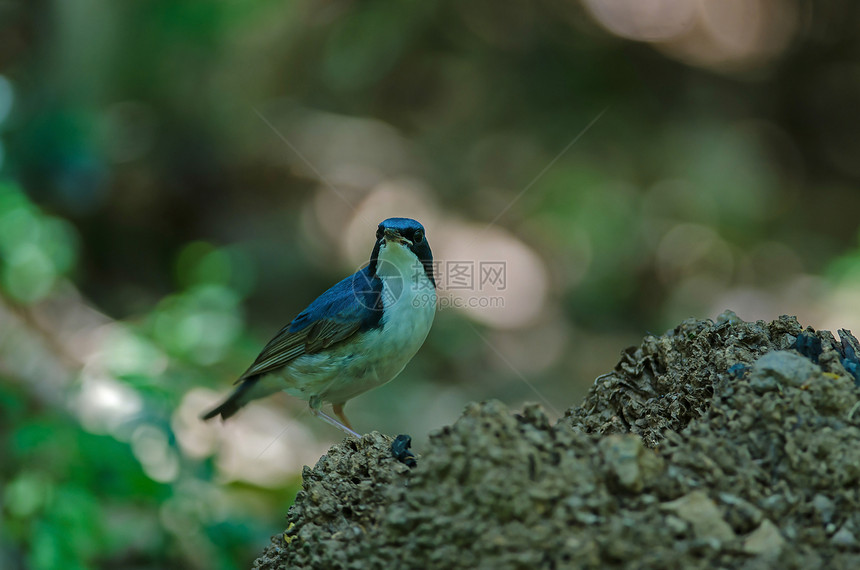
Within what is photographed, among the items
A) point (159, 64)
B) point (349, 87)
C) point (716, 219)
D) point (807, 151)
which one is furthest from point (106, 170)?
point (807, 151)

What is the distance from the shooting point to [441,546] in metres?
2.02

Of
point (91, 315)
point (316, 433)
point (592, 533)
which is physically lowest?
point (592, 533)

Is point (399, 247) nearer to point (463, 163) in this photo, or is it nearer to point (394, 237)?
point (394, 237)

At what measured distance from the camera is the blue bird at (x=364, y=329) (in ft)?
12.6

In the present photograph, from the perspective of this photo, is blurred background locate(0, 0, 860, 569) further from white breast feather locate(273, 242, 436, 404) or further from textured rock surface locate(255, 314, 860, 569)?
textured rock surface locate(255, 314, 860, 569)

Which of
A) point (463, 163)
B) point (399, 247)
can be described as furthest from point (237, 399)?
point (463, 163)

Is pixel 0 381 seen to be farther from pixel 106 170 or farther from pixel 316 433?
pixel 106 170

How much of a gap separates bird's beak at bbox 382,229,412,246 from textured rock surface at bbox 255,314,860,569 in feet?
5.49

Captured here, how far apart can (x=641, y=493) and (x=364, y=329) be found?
209 cm

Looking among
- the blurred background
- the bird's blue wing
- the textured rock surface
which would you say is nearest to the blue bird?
the bird's blue wing

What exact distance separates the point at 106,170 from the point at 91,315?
216 centimetres

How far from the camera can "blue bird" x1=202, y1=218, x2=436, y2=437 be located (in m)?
3.83

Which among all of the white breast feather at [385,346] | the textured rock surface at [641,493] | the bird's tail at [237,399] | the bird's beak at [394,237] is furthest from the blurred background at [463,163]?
the textured rock surface at [641,493]

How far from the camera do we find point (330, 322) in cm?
399
